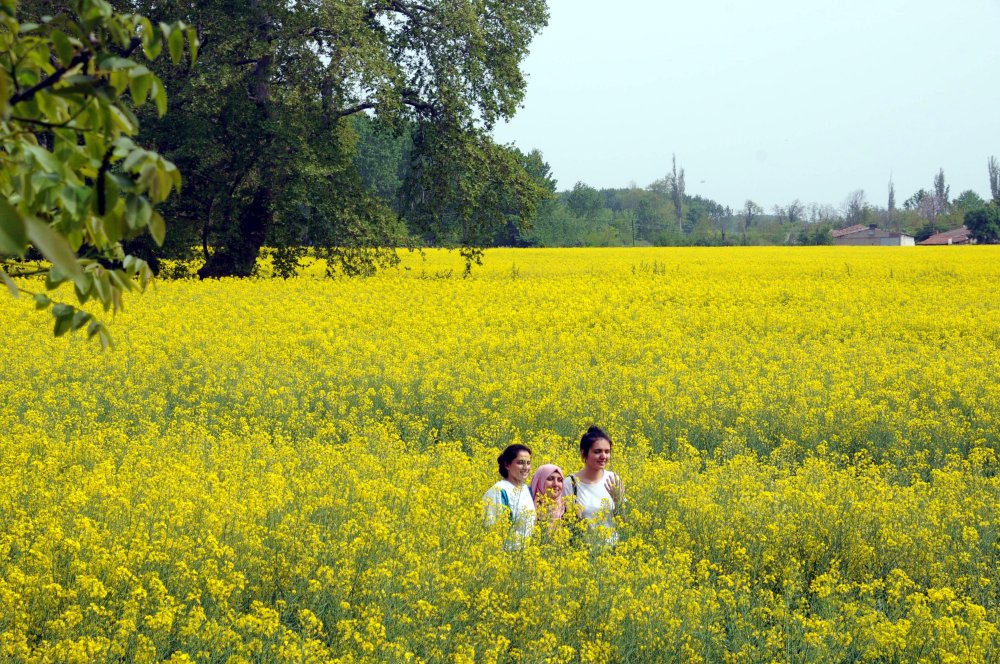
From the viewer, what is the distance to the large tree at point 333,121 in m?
24.3

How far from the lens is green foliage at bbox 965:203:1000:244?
74.1 m

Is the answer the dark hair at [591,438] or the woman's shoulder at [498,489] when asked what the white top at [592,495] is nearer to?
the dark hair at [591,438]

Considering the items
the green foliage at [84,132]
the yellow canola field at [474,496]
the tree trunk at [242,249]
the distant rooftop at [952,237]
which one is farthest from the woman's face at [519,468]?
the distant rooftop at [952,237]

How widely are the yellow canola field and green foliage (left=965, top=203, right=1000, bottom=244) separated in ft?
215

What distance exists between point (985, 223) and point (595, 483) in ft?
253

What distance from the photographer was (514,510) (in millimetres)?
6164

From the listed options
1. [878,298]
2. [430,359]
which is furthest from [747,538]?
[878,298]

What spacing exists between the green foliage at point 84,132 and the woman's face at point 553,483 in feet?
14.4

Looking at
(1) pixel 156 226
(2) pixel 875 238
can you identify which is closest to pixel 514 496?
(1) pixel 156 226

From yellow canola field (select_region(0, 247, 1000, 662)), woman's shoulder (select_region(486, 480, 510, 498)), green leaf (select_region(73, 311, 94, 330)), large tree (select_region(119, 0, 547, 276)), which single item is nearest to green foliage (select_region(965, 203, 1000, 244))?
large tree (select_region(119, 0, 547, 276))

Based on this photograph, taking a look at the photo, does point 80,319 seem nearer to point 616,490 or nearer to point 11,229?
point 11,229

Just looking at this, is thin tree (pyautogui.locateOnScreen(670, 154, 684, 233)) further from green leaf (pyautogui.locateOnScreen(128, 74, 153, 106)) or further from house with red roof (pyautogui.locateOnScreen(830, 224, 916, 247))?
green leaf (pyautogui.locateOnScreen(128, 74, 153, 106))

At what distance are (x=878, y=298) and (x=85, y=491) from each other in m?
19.6

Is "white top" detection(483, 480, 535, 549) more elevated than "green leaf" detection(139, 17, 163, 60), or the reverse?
"green leaf" detection(139, 17, 163, 60)
